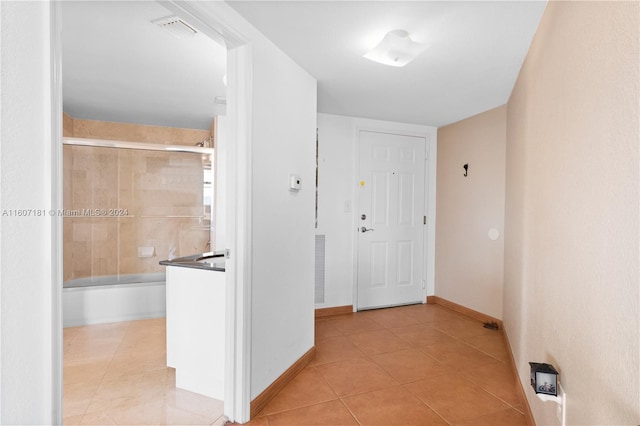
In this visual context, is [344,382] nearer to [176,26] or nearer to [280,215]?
[280,215]

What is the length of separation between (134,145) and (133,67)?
1.70 metres

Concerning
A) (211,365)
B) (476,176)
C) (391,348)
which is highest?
(476,176)

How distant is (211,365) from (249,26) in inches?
79.4

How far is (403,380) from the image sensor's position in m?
2.37

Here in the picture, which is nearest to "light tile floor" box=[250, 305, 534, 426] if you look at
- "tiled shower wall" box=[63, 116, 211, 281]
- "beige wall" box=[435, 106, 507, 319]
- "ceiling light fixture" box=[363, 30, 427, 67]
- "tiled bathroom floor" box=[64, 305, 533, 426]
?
"tiled bathroom floor" box=[64, 305, 533, 426]

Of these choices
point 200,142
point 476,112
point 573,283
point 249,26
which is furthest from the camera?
point 200,142

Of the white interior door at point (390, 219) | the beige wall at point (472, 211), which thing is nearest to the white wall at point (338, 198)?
the white interior door at point (390, 219)

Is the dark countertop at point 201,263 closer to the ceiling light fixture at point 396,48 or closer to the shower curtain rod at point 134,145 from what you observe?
the ceiling light fixture at point 396,48

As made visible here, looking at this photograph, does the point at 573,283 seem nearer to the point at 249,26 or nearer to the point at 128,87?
the point at 249,26

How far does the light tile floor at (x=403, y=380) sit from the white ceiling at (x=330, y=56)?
2.20 m

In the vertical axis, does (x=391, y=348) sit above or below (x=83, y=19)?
below

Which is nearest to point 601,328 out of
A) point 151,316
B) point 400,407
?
point 400,407

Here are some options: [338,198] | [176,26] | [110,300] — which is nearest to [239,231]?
[176,26]

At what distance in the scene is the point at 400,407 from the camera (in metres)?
2.05
